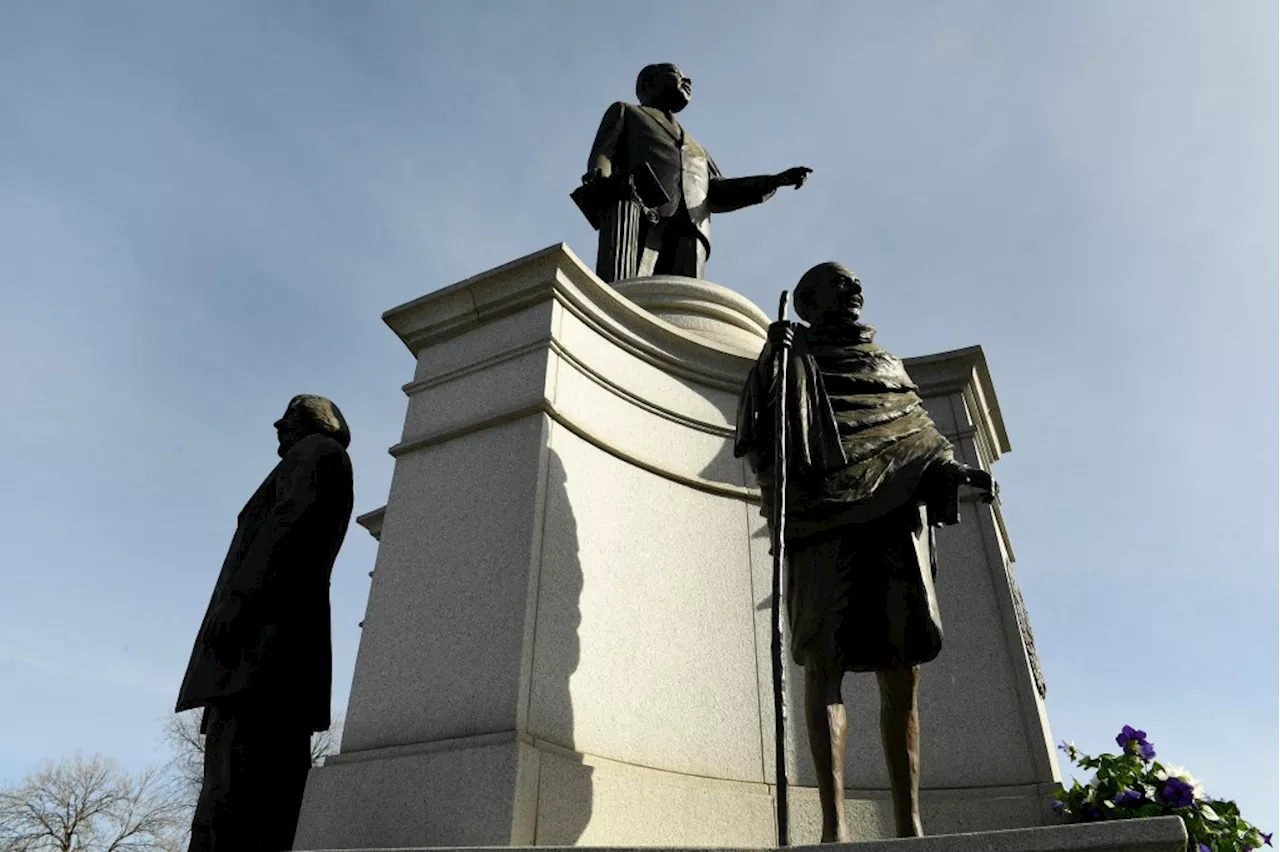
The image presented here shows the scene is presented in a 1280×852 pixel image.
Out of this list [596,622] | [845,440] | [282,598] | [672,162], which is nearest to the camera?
[845,440]

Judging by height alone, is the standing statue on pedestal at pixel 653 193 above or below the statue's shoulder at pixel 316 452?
above

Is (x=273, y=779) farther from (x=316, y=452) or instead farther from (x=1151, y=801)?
(x=1151, y=801)

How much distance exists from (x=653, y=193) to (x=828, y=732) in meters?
6.62

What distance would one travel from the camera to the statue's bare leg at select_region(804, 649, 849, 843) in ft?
11.6

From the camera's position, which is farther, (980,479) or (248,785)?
(248,785)

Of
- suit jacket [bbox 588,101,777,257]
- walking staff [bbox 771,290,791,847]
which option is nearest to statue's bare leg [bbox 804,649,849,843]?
walking staff [bbox 771,290,791,847]

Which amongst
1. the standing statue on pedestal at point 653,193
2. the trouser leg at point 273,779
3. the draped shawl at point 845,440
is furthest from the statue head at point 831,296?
the standing statue on pedestal at point 653,193

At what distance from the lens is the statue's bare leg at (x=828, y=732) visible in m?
3.54

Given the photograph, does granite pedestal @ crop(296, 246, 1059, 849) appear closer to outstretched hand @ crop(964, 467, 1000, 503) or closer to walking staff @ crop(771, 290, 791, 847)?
walking staff @ crop(771, 290, 791, 847)

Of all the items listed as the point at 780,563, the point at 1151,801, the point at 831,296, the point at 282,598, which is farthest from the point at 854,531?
the point at 282,598

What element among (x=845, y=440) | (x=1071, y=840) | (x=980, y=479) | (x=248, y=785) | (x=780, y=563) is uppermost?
(x=845, y=440)

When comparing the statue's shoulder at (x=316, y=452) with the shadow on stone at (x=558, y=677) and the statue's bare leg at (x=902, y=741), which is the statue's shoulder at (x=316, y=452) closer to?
the shadow on stone at (x=558, y=677)

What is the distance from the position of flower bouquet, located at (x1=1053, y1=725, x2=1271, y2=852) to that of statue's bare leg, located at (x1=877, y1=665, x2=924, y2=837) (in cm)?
118

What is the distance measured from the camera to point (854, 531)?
13.1 ft
